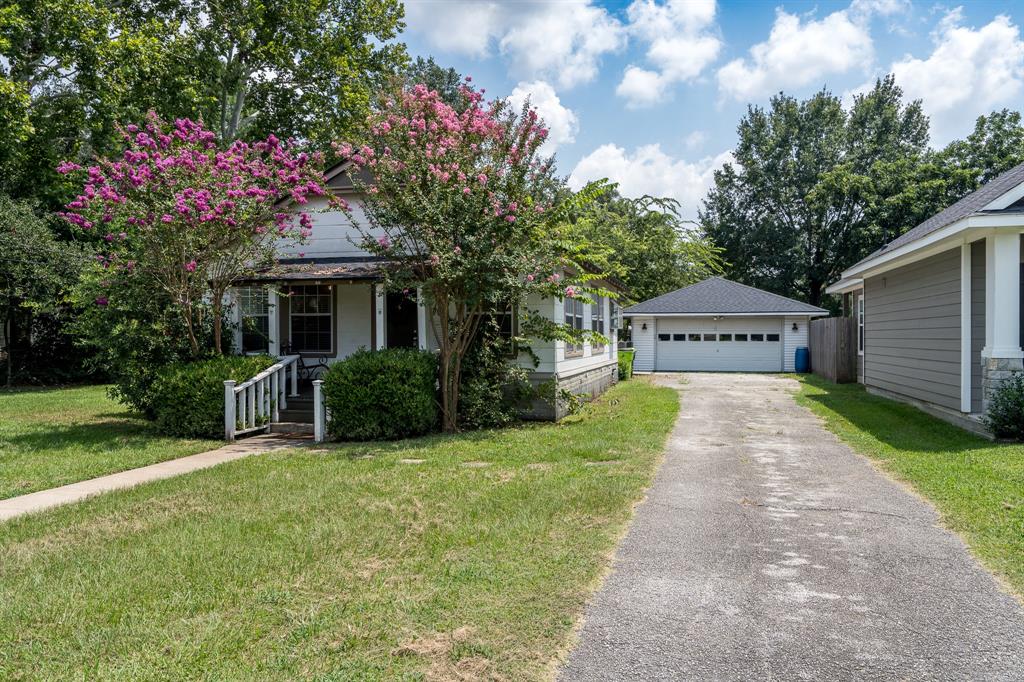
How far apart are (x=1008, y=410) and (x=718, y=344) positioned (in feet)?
59.6

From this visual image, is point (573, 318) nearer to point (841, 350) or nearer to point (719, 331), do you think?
point (841, 350)

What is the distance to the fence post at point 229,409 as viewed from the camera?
33.1ft

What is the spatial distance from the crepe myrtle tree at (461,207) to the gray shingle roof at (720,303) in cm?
1667

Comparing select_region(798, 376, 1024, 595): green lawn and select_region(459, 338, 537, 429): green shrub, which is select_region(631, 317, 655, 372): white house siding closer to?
select_region(798, 376, 1024, 595): green lawn

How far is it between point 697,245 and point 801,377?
1481 centimetres

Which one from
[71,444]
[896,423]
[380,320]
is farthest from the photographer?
[380,320]

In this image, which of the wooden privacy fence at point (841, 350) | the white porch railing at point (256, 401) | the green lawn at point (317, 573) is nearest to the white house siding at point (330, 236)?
the white porch railing at point (256, 401)

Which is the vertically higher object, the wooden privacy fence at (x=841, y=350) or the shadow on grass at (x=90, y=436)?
the wooden privacy fence at (x=841, y=350)

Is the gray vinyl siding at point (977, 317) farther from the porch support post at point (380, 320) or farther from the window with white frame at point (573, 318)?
the porch support post at point (380, 320)

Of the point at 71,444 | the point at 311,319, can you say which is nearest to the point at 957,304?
the point at 311,319

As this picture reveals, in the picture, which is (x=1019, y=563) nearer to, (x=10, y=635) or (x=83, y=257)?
(x=10, y=635)

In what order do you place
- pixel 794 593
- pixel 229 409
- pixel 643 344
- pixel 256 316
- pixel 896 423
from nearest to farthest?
pixel 794 593, pixel 229 409, pixel 896 423, pixel 256 316, pixel 643 344

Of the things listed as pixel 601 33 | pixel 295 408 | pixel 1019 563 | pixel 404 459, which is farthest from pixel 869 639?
pixel 601 33

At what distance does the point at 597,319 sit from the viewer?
59.1ft
